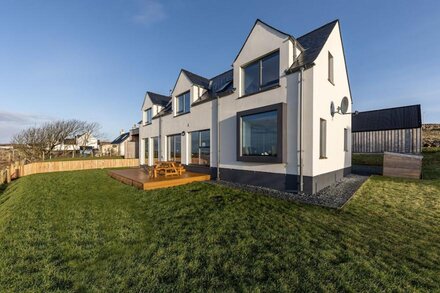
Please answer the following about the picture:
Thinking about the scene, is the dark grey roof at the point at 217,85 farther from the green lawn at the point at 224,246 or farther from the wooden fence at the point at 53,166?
the wooden fence at the point at 53,166

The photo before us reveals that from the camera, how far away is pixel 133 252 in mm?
3402

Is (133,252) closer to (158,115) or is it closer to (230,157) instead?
(230,157)

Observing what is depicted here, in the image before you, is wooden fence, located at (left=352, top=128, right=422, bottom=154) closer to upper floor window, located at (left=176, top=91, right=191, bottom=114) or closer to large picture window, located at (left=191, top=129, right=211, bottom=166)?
large picture window, located at (left=191, top=129, right=211, bottom=166)

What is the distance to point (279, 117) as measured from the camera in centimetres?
726

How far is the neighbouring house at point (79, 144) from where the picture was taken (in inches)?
1399

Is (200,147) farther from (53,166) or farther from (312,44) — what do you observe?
(53,166)

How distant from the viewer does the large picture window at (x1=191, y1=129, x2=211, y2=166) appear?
11133 mm

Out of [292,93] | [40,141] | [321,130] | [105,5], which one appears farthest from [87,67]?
[40,141]

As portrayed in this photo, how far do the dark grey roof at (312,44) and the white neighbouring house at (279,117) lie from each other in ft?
A: 0.12

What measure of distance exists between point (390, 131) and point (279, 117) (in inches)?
737

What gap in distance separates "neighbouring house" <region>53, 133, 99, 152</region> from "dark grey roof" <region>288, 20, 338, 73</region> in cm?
4025

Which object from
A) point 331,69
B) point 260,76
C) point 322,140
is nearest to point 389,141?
point 331,69

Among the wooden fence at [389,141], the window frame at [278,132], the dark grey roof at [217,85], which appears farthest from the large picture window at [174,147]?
the wooden fence at [389,141]

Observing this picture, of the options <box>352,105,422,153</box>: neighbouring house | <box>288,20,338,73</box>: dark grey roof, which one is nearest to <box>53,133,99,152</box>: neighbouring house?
<box>288,20,338,73</box>: dark grey roof
